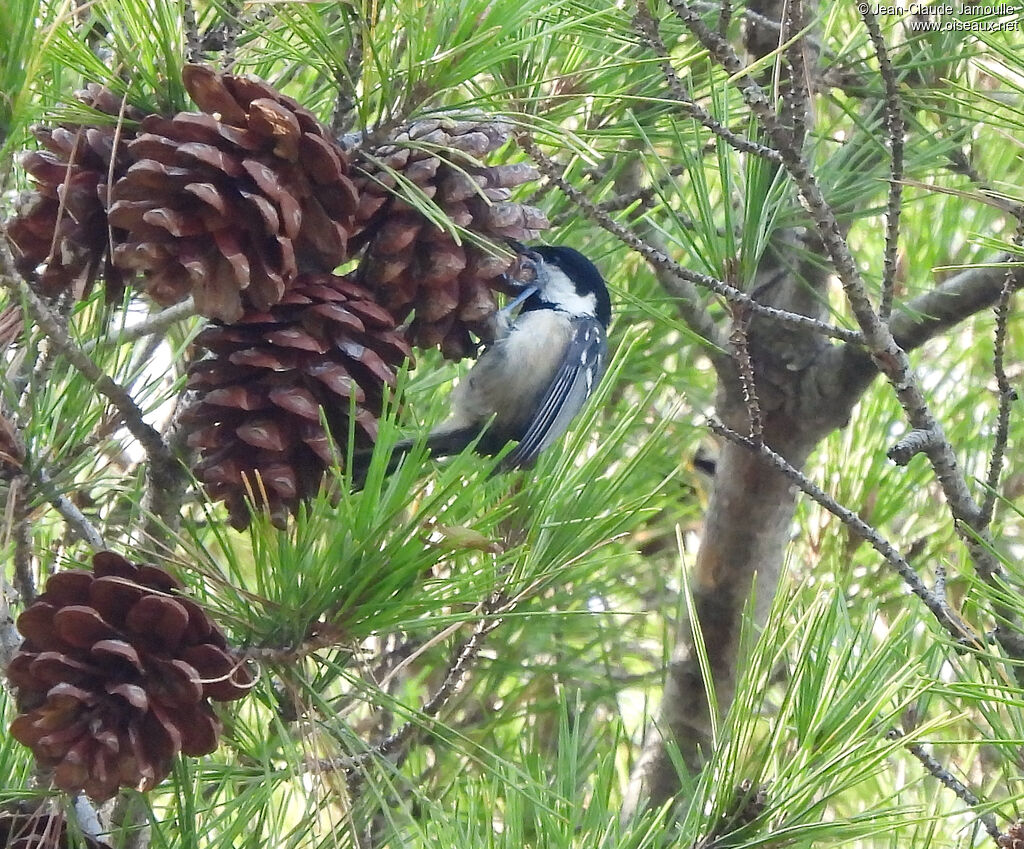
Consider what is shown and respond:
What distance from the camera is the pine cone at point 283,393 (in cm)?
58

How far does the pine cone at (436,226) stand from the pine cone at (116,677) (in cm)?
23

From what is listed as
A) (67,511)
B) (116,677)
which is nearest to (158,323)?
(67,511)

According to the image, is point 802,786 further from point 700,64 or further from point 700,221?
point 700,64

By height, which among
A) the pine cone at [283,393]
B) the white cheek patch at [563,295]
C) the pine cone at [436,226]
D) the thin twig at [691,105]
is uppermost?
the thin twig at [691,105]

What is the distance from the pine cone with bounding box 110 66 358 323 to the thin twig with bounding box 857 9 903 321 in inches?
11.5

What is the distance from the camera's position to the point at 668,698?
3.86ft

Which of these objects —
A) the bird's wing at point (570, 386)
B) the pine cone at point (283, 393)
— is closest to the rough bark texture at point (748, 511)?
the bird's wing at point (570, 386)

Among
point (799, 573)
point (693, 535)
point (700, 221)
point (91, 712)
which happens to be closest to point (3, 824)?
point (91, 712)

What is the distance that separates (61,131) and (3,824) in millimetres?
379

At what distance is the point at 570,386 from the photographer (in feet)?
3.72

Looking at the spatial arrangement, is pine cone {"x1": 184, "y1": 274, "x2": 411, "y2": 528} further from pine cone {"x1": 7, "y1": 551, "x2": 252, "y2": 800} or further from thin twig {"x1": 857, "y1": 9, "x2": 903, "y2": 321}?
thin twig {"x1": 857, "y1": 9, "x2": 903, "y2": 321}

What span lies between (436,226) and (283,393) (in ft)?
0.47

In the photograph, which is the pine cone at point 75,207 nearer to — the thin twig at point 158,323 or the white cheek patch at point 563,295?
the thin twig at point 158,323

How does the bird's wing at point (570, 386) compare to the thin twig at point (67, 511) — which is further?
the bird's wing at point (570, 386)
